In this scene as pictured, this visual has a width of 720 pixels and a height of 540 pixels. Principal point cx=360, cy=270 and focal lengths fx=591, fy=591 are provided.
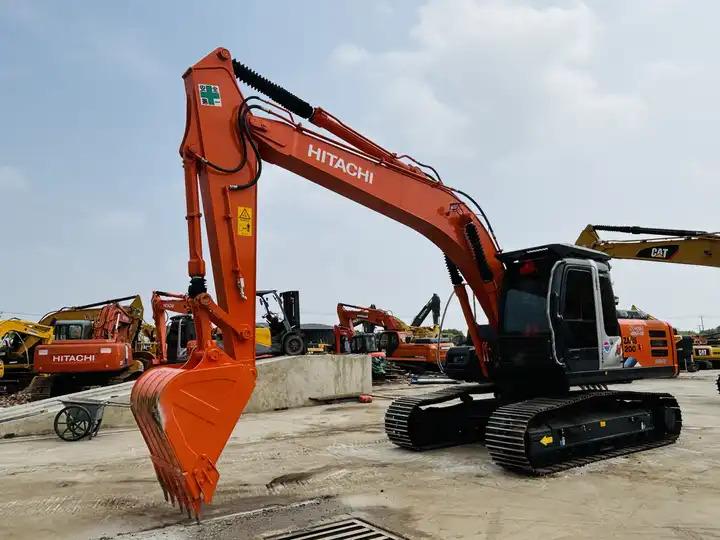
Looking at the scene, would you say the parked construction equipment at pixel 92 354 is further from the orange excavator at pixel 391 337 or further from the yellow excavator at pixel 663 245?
the yellow excavator at pixel 663 245

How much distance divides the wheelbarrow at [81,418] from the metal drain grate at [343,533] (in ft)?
19.2

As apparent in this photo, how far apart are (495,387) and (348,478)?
2880mm

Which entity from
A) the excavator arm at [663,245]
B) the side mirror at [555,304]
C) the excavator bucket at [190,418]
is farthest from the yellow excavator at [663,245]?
the excavator bucket at [190,418]

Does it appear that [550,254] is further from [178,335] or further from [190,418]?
[178,335]

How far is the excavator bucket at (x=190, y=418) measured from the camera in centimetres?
A: 441

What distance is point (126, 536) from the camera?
444 centimetres

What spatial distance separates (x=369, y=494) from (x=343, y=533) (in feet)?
3.69

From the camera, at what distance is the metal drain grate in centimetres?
434

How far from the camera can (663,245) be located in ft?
44.3

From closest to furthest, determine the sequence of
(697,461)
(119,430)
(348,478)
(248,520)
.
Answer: (248,520) → (348,478) → (697,461) → (119,430)

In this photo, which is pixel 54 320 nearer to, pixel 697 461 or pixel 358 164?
pixel 358 164

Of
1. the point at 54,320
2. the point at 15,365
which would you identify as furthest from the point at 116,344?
the point at 54,320

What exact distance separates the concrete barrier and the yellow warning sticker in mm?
5867

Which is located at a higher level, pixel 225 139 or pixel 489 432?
pixel 225 139
